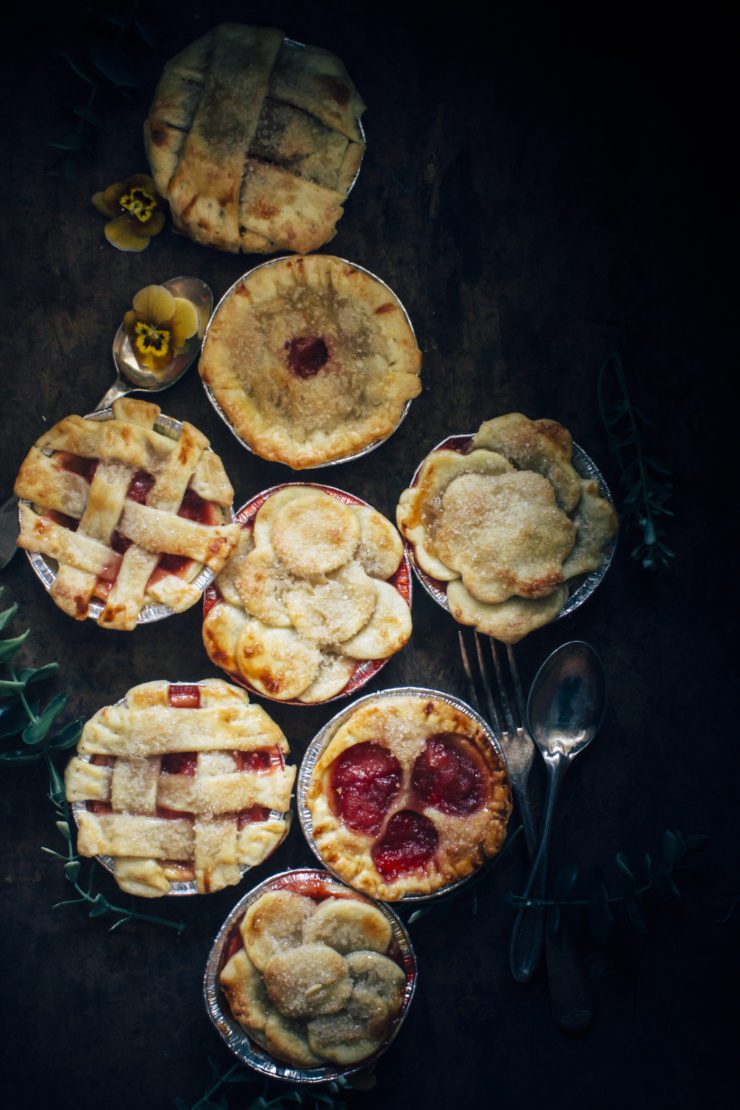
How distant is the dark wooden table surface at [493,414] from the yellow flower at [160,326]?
6.1 inches

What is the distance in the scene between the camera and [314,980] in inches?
109

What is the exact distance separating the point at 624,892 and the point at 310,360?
2.13 meters

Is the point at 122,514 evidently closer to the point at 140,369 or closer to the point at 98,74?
the point at 140,369

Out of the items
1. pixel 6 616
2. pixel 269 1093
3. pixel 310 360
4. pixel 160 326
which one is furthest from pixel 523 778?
pixel 160 326

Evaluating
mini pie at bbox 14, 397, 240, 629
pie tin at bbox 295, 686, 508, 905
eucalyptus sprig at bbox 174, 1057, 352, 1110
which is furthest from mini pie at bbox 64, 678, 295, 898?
eucalyptus sprig at bbox 174, 1057, 352, 1110

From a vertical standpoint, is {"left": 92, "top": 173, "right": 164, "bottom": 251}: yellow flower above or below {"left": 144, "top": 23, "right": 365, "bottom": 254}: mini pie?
below

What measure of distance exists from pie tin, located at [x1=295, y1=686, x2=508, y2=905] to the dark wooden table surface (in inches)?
5.6

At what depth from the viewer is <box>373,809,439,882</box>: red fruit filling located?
9.48ft

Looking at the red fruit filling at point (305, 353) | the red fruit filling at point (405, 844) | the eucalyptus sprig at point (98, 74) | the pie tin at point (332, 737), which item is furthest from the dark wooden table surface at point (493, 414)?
the red fruit filling at point (305, 353)

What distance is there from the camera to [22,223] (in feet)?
9.73

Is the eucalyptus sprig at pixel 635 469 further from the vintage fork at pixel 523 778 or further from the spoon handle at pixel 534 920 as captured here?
the spoon handle at pixel 534 920

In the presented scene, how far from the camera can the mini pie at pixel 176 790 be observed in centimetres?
280

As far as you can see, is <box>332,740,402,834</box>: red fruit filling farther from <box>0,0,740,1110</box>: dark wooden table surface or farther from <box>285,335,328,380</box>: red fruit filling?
<box>285,335,328,380</box>: red fruit filling

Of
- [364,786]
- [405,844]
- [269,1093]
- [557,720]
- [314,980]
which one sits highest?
[557,720]
